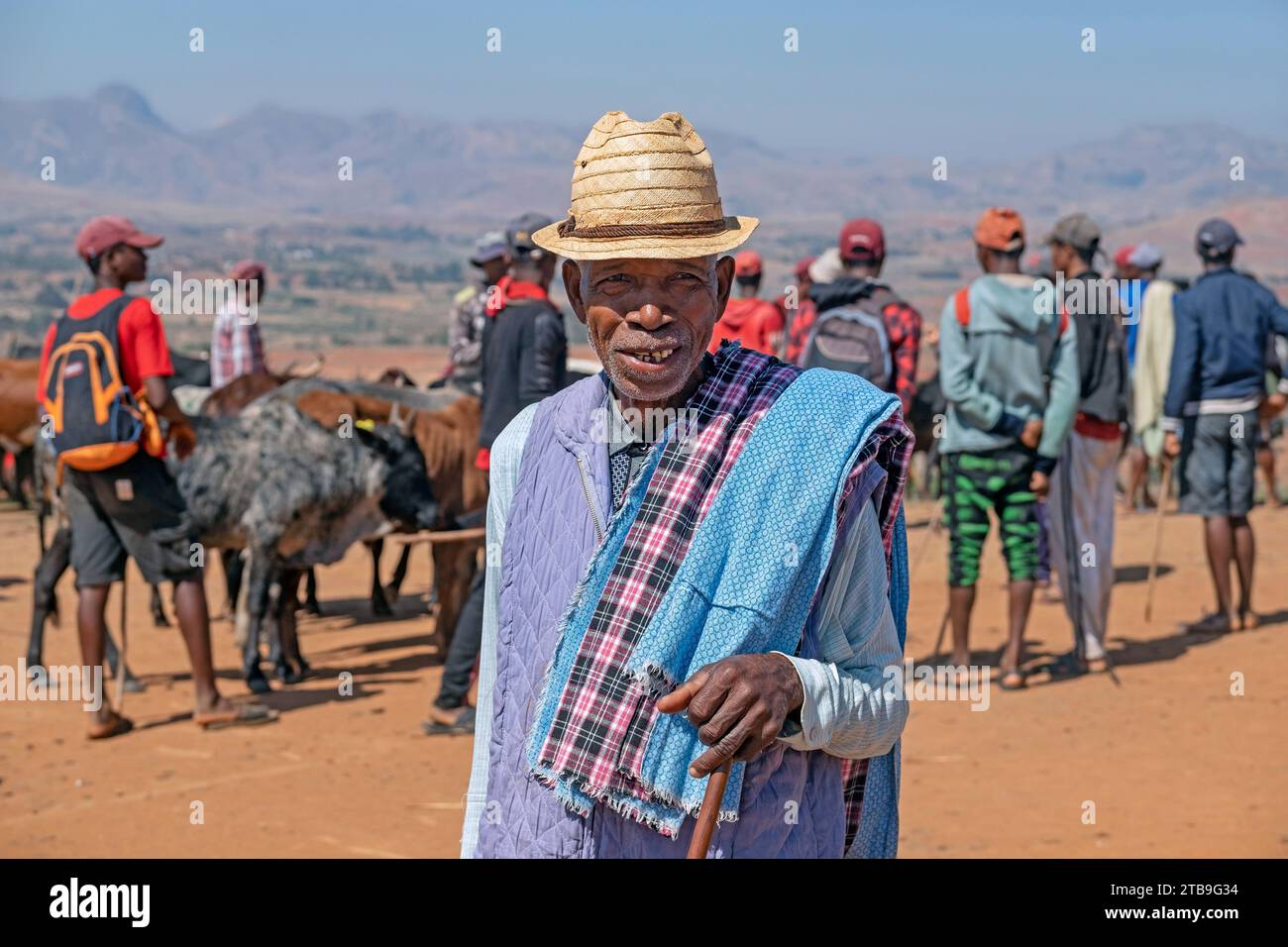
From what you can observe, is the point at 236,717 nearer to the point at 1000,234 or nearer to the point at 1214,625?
the point at 1000,234

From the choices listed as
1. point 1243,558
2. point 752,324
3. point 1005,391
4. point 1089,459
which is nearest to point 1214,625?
A: point 1243,558

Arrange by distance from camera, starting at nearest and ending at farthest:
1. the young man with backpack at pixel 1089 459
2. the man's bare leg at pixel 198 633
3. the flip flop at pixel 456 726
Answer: the man's bare leg at pixel 198 633 < the flip flop at pixel 456 726 < the young man with backpack at pixel 1089 459

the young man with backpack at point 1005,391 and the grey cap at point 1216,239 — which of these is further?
the grey cap at point 1216,239

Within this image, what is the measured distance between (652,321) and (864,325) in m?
5.26

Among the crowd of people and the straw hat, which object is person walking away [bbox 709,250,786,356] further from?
the straw hat

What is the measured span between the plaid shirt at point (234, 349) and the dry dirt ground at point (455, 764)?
2.17 metres

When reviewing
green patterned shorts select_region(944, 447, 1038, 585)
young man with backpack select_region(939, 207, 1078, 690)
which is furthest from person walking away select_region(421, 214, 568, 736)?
green patterned shorts select_region(944, 447, 1038, 585)

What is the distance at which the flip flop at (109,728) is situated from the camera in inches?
307

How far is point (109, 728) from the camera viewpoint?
781 cm

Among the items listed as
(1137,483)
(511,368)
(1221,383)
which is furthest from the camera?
(1137,483)

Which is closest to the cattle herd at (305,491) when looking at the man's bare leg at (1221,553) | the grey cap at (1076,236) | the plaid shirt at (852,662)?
the grey cap at (1076,236)

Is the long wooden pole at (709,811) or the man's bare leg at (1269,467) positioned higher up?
the long wooden pole at (709,811)

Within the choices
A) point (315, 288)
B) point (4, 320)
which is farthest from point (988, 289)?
point (315, 288)

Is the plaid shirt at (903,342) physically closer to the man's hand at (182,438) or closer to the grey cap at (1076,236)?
the grey cap at (1076,236)
